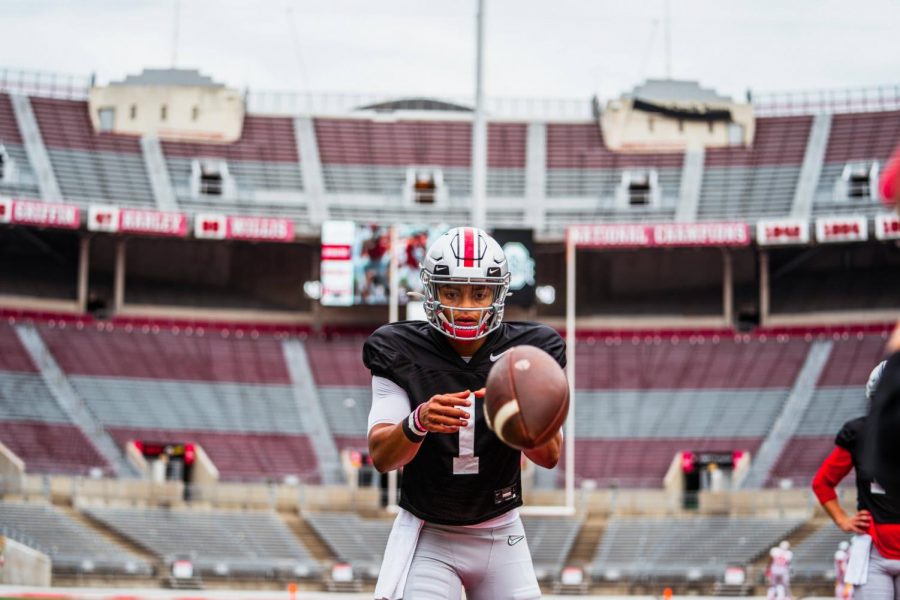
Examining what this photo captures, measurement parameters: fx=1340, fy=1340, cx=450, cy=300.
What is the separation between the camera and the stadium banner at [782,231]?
34.9 m

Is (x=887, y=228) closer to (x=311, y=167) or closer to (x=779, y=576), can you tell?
(x=779, y=576)

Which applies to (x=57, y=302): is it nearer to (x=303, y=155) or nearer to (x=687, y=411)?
(x=303, y=155)

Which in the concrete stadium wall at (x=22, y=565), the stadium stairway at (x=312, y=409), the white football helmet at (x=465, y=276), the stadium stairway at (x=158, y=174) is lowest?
the concrete stadium wall at (x=22, y=565)

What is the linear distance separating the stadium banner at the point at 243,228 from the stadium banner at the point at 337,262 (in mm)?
1651

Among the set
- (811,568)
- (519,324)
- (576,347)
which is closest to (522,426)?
(519,324)

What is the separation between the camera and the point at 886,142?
3866 centimetres

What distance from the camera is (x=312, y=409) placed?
110 ft

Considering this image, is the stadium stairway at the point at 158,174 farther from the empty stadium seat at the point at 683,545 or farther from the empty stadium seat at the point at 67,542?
the empty stadium seat at the point at 683,545

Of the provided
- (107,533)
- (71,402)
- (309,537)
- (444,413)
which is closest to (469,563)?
(444,413)

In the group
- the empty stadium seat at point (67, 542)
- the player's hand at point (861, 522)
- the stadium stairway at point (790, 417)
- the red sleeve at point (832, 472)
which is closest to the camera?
the player's hand at point (861, 522)

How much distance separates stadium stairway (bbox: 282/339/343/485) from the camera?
3095 cm

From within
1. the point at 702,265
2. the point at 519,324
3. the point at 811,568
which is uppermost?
the point at 702,265

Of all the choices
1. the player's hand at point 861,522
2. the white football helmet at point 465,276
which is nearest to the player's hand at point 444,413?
the white football helmet at point 465,276

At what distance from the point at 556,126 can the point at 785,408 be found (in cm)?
1234
